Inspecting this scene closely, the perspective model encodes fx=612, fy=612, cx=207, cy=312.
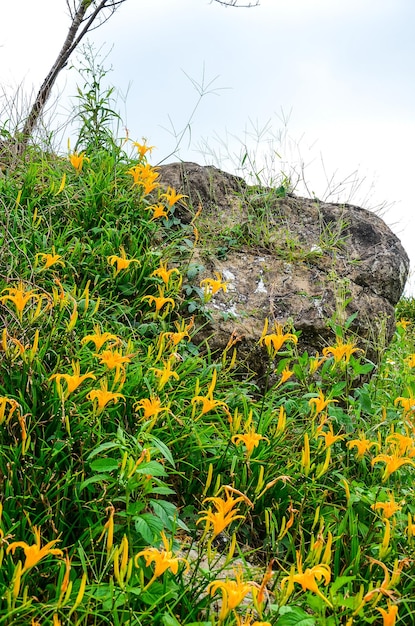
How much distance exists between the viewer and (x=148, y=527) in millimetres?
1773

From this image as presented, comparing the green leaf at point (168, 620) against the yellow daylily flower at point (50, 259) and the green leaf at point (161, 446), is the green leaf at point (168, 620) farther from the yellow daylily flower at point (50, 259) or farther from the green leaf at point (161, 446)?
the yellow daylily flower at point (50, 259)

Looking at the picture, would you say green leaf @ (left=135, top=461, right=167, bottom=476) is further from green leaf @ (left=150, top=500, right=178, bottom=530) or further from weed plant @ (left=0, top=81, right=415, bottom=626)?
green leaf @ (left=150, top=500, right=178, bottom=530)

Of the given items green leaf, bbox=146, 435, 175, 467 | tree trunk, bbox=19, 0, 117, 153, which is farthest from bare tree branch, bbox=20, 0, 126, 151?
green leaf, bbox=146, 435, 175, 467

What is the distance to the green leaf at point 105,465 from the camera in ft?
6.08

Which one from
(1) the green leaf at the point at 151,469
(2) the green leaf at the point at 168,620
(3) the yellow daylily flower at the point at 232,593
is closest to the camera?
(3) the yellow daylily flower at the point at 232,593

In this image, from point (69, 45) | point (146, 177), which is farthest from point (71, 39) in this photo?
point (146, 177)

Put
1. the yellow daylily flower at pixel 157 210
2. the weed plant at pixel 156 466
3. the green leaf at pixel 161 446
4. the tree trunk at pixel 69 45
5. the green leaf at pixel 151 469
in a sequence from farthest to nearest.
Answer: the tree trunk at pixel 69 45 → the yellow daylily flower at pixel 157 210 → the green leaf at pixel 161 446 → the green leaf at pixel 151 469 → the weed plant at pixel 156 466

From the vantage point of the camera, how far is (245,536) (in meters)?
2.32

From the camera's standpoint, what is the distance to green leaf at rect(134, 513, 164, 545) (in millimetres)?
1748

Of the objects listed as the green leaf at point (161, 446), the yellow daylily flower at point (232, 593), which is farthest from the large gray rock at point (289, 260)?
the yellow daylily flower at point (232, 593)

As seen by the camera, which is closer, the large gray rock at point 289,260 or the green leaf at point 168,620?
the green leaf at point 168,620

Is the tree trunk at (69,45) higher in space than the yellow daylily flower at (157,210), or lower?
higher

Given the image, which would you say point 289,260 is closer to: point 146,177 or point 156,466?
point 146,177

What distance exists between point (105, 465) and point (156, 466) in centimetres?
16
